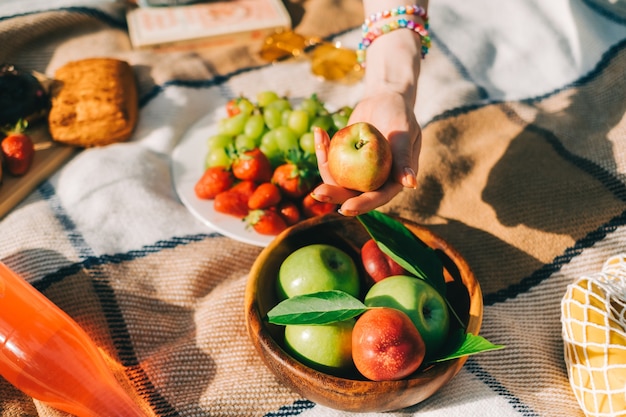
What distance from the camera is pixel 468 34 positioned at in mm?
1333

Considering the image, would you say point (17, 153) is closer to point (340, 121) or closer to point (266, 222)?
point (266, 222)

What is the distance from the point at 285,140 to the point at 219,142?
0.45 feet

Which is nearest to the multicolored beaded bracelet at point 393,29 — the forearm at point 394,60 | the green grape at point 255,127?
the forearm at point 394,60

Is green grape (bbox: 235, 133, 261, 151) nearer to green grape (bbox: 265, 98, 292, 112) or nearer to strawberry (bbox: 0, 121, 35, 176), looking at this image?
green grape (bbox: 265, 98, 292, 112)

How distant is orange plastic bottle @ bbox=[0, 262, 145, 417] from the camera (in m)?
0.61

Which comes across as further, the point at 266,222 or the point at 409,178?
the point at 266,222

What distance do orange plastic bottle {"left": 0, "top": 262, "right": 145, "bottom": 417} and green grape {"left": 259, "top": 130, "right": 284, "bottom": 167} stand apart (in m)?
0.50

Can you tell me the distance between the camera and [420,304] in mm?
669

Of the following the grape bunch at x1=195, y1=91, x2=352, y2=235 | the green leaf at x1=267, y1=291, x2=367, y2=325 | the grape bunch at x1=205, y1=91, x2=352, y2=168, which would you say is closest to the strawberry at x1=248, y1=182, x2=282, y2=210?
the grape bunch at x1=195, y1=91, x2=352, y2=235

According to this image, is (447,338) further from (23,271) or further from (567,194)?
(23,271)

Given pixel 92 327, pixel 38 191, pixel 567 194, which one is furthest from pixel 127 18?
pixel 567 194

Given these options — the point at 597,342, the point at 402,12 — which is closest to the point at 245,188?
the point at 402,12

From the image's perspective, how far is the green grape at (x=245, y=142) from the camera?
101cm

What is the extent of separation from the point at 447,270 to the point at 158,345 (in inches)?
17.9
